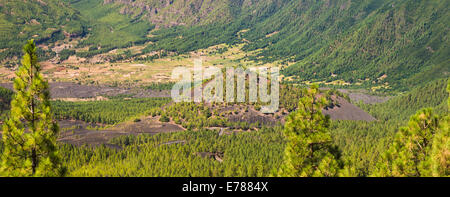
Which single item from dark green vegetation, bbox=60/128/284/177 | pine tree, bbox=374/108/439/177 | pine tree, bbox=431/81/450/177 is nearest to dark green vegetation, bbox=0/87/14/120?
dark green vegetation, bbox=60/128/284/177

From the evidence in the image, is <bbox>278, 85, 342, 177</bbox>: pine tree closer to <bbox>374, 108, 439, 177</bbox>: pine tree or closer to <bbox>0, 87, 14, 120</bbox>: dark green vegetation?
<bbox>374, 108, 439, 177</bbox>: pine tree

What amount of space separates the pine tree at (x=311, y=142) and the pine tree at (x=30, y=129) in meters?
22.1

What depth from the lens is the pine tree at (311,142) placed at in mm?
34750

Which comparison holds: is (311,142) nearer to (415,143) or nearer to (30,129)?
(415,143)

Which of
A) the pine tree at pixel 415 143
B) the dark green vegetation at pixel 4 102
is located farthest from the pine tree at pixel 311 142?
the dark green vegetation at pixel 4 102

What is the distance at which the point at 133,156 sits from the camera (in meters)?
97.1

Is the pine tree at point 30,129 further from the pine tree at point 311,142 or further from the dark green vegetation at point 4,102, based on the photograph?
the dark green vegetation at point 4,102

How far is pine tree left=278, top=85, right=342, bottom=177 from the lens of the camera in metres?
34.8

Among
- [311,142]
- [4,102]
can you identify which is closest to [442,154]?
[311,142]

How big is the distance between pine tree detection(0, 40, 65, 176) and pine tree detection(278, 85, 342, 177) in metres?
22.1

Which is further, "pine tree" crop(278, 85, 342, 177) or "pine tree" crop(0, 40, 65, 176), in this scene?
"pine tree" crop(278, 85, 342, 177)

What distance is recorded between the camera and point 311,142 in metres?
35.2
